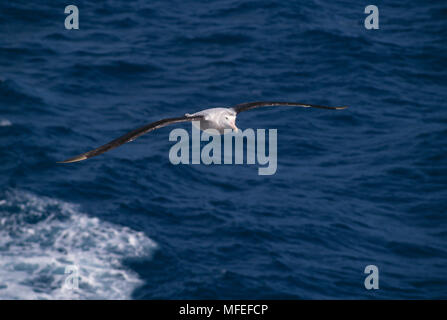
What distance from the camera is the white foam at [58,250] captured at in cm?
4166

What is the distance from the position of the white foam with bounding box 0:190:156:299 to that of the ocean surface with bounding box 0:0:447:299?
0.23 ft

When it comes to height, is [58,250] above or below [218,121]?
above

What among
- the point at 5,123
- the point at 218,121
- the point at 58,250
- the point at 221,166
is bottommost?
the point at 218,121

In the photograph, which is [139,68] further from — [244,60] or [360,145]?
[360,145]

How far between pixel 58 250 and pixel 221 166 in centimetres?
969

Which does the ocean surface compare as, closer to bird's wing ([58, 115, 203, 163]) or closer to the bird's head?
the bird's head

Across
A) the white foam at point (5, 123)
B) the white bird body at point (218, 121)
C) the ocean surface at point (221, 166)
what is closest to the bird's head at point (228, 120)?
the white bird body at point (218, 121)

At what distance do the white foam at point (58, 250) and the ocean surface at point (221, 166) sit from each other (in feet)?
0.23

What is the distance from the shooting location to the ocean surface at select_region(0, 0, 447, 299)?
42.0 meters

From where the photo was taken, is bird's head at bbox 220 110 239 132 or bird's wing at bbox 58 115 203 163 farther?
bird's head at bbox 220 110 239 132

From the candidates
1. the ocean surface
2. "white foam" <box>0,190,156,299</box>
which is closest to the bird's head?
the ocean surface

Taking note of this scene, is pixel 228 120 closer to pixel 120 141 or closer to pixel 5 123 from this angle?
pixel 120 141

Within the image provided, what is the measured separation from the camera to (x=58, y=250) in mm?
43281

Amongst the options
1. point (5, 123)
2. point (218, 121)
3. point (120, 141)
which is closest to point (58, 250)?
point (5, 123)
